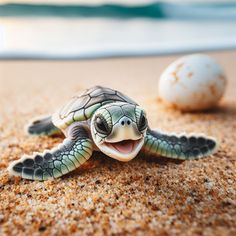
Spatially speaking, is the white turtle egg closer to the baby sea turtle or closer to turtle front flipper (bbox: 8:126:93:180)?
the baby sea turtle

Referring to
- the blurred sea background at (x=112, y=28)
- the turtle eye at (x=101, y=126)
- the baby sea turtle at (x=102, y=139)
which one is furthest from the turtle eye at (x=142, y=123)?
the blurred sea background at (x=112, y=28)

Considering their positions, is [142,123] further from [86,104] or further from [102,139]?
[86,104]

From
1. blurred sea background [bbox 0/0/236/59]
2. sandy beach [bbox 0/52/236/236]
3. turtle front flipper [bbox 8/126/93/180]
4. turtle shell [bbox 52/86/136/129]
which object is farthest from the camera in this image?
blurred sea background [bbox 0/0/236/59]

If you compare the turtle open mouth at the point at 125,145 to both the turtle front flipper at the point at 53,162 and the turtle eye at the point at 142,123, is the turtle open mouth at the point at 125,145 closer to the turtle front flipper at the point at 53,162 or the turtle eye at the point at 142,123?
the turtle eye at the point at 142,123

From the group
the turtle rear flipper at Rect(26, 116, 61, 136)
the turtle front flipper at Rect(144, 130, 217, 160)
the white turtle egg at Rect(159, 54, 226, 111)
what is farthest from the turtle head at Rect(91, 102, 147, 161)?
the white turtle egg at Rect(159, 54, 226, 111)

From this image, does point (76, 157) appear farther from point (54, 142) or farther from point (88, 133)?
point (54, 142)

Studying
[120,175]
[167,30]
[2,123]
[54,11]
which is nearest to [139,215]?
[120,175]
